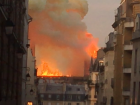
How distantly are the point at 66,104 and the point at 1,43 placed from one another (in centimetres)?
13644

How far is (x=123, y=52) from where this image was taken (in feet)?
183

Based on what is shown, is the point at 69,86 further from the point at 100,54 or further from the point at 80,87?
the point at 100,54

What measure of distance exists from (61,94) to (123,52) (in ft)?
347

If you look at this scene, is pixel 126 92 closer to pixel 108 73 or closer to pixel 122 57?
pixel 122 57

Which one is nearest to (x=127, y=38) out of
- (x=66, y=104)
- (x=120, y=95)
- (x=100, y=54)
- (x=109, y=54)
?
(x=120, y=95)

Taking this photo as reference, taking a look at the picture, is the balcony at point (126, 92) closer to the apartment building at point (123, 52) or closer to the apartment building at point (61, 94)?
the apartment building at point (123, 52)

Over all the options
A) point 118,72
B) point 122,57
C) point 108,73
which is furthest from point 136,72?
point 108,73

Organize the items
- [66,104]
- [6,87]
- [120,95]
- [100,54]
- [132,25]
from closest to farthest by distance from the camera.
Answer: [6,87]
[132,25]
[120,95]
[100,54]
[66,104]

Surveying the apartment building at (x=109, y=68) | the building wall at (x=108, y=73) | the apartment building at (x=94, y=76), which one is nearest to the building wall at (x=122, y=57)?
the apartment building at (x=109, y=68)

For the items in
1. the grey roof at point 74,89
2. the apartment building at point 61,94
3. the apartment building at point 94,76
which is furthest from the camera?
the grey roof at point 74,89

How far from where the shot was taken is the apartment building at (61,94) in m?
160

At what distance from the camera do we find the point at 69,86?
163875 millimetres

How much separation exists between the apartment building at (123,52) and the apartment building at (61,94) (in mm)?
98811

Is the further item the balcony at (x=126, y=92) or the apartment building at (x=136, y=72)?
the balcony at (x=126, y=92)
